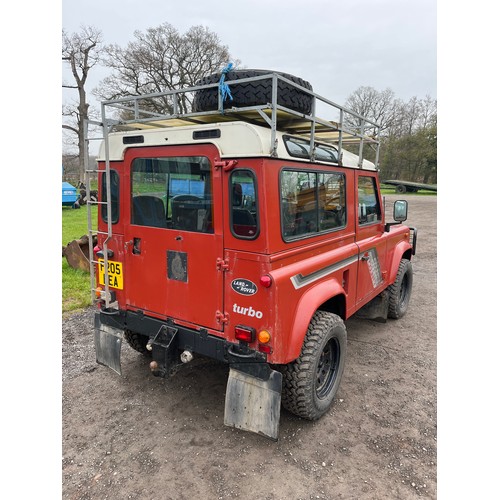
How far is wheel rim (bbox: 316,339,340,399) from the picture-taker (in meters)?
3.33

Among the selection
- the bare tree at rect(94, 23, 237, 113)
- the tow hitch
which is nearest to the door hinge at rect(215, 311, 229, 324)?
the tow hitch

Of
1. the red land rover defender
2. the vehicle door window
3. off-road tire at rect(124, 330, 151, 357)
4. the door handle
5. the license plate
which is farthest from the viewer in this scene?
off-road tire at rect(124, 330, 151, 357)

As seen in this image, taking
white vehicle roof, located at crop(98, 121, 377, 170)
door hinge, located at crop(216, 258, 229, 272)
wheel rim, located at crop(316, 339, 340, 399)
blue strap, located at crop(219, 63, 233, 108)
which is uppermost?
blue strap, located at crop(219, 63, 233, 108)

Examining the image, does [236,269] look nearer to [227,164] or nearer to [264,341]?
[264,341]

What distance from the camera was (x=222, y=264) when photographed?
2.77 m

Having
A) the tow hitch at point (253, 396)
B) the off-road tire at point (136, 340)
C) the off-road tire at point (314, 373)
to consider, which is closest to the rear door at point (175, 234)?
the tow hitch at point (253, 396)

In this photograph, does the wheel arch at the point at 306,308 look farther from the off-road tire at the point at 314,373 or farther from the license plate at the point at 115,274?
the license plate at the point at 115,274

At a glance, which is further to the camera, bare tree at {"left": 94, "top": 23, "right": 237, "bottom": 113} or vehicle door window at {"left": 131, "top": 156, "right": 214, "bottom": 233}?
bare tree at {"left": 94, "top": 23, "right": 237, "bottom": 113}

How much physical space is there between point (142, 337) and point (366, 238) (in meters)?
2.77

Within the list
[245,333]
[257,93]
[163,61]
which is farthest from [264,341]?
[163,61]

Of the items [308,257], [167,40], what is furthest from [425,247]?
[167,40]

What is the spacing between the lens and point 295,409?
9.83ft

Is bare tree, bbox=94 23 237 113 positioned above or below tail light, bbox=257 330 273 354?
above

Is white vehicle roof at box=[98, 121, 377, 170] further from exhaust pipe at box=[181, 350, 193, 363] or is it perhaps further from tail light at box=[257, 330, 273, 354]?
exhaust pipe at box=[181, 350, 193, 363]
